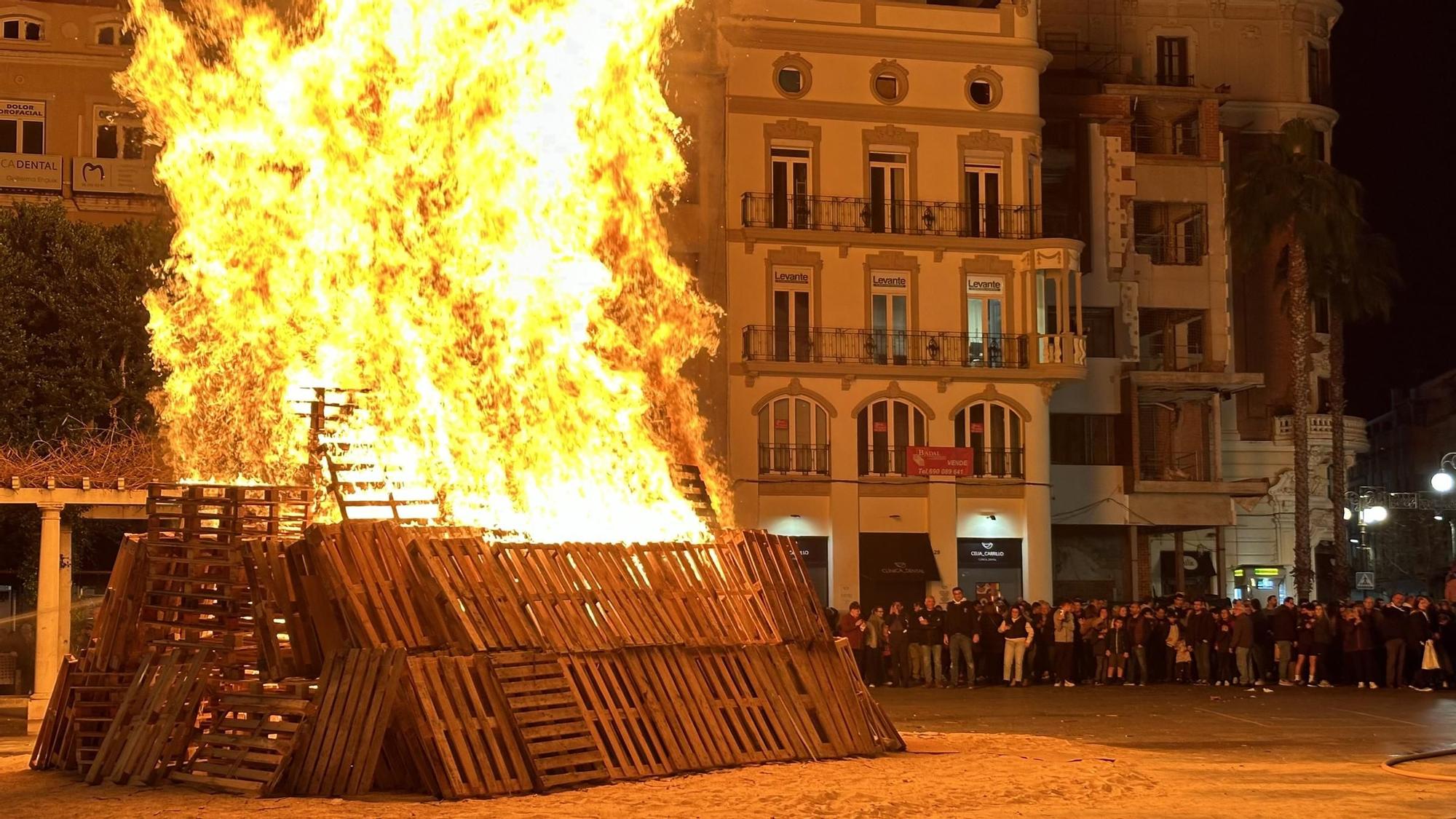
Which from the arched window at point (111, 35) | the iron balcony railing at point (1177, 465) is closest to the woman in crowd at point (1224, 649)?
the iron balcony railing at point (1177, 465)

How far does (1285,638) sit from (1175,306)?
20993 millimetres

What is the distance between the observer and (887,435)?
44781mm

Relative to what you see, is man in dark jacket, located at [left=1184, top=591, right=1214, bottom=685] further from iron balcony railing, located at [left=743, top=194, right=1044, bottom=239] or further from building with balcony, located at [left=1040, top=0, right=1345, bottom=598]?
building with balcony, located at [left=1040, top=0, right=1345, bottom=598]

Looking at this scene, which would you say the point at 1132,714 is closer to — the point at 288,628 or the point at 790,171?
the point at 288,628

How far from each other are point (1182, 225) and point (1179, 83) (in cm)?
481

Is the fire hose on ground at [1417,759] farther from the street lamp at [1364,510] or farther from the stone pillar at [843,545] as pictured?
the street lamp at [1364,510]

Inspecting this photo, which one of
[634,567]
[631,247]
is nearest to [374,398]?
[634,567]

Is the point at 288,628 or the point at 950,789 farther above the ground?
the point at 288,628

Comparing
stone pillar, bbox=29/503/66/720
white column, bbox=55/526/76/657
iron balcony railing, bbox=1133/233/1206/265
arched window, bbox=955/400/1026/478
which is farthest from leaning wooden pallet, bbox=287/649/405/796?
iron balcony railing, bbox=1133/233/1206/265

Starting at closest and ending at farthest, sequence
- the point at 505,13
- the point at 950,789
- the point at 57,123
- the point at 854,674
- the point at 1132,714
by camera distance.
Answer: the point at 950,789
the point at 854,674
the point at 505,13
the point at 1132,714
the point at 57,123

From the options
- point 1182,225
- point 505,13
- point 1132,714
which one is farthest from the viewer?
point 1182,225

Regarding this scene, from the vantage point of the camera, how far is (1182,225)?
51.0 meters

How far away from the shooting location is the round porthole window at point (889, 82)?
44875 mm

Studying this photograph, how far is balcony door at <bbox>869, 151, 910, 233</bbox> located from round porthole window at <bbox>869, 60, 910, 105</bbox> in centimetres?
149
